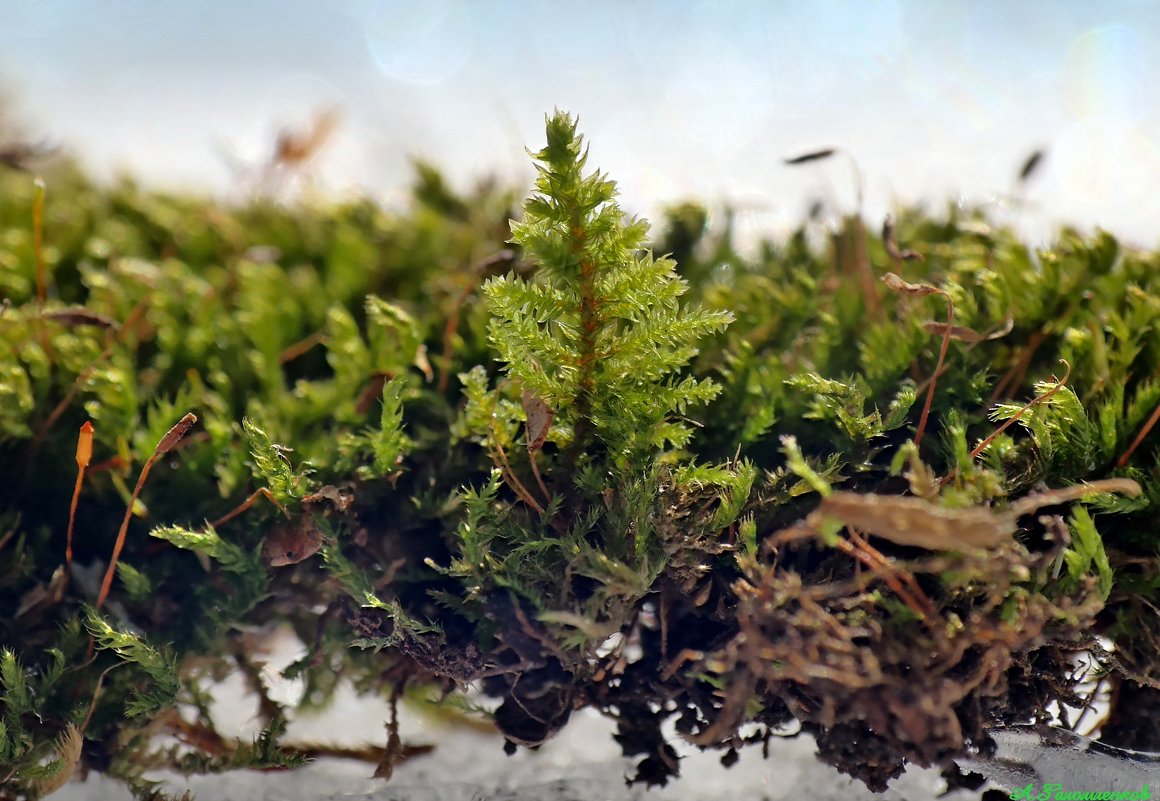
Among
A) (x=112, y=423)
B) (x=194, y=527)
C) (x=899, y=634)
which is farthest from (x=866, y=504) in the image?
(x=112, y=423)

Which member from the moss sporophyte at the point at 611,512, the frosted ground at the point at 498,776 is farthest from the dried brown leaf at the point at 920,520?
the frosted ground at the point at 498,776

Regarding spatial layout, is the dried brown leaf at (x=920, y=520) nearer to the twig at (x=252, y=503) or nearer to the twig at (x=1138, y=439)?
the twig at (x=1138, y=439)

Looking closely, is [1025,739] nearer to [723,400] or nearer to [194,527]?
[723,400]

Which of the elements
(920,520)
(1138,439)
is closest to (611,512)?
(920,520)

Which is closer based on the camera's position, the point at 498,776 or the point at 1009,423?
the point at 1009,423

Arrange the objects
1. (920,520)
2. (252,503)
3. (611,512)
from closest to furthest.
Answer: (920,520), (611,512), (252,503)

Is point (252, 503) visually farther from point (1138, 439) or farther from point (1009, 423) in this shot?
point (1138, 439)

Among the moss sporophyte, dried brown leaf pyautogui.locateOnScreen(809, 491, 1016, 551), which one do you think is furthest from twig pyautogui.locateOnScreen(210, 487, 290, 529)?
dried brown leaf pyautogui.locateOnScreen(809, 491, 1016, 551)

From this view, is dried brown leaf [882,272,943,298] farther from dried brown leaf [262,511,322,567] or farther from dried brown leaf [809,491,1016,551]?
dried brown leaf [262,511,322,567]
